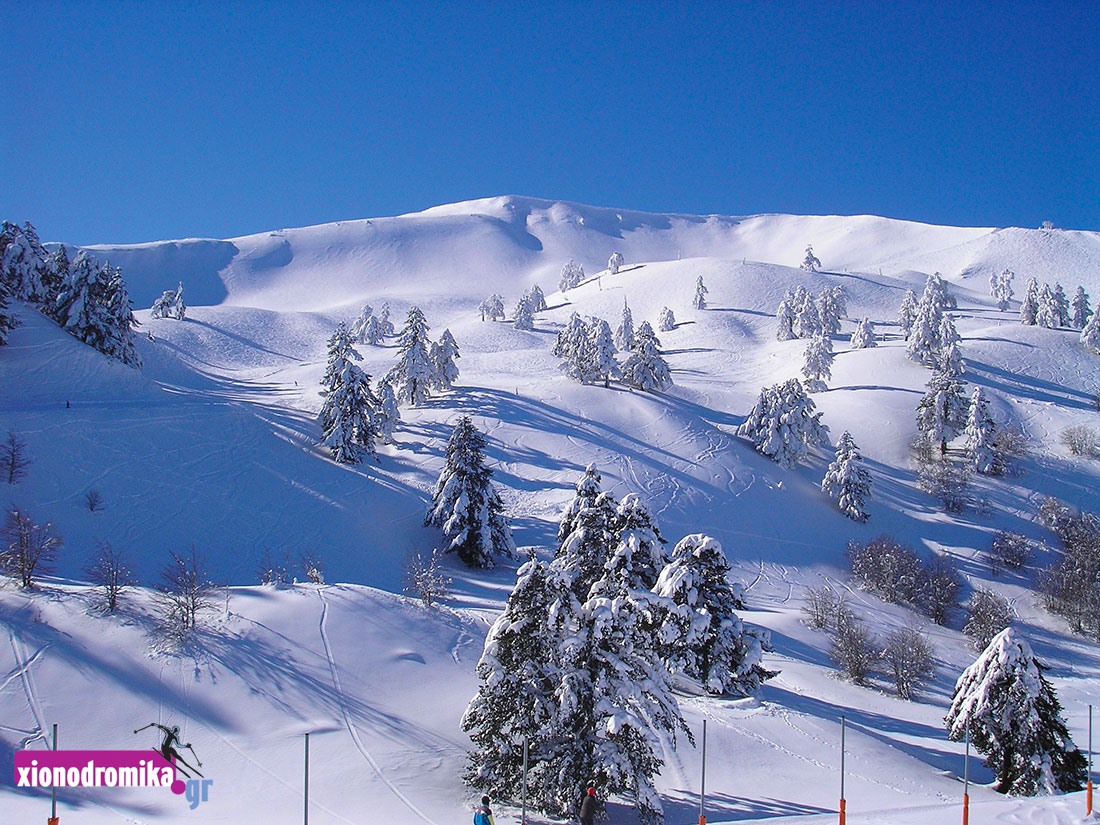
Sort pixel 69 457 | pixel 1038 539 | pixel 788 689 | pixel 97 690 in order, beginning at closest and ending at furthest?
pixel 97 690 → pixel 788 689 → pixel 69 457 → pixel 1038 539

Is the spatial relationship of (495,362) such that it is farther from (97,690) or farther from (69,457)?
(97,690)

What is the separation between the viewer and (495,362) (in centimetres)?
9288

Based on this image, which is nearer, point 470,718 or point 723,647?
point 470,718

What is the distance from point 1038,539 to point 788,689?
3823 cm

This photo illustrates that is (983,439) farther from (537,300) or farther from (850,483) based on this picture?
(537,300)

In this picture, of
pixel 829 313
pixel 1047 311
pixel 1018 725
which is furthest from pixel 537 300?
pixel 1018 725

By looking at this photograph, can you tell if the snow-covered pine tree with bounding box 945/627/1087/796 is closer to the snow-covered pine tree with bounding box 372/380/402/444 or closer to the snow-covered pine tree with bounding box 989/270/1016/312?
the snow-covered pine tree with bounding box 372/380/402/444

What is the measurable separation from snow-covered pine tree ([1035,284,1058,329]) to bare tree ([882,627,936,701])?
287ft

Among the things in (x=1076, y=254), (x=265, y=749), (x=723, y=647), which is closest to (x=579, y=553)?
(x=265, y=749)

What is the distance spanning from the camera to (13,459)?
41062 millimetres

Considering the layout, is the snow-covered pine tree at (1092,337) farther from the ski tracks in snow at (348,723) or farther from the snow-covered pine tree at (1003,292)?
the ski tracks in snow at (348,723)

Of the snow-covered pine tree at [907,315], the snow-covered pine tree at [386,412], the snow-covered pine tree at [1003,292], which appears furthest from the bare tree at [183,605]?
the snow-covered pine tree at [1003,292]

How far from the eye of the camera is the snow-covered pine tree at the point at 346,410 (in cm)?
5244

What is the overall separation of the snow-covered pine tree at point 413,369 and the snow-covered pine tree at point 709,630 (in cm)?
4136
